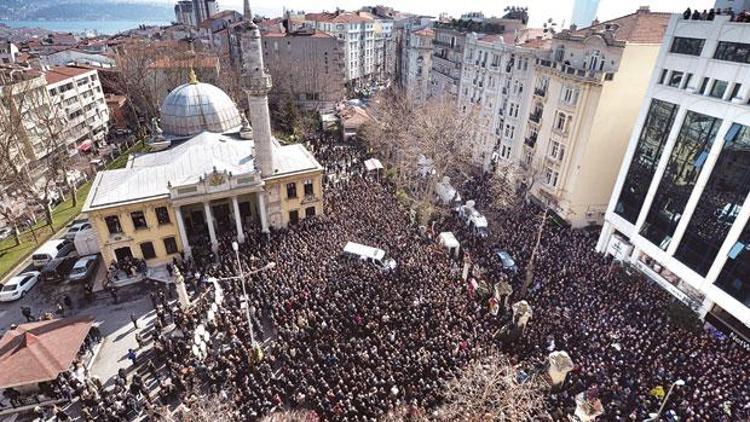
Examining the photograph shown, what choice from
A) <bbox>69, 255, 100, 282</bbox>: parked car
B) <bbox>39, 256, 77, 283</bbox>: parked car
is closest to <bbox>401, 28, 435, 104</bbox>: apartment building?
<bbox>69, 255, 100, 282</bbox>: parked car

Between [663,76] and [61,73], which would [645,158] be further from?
[61,73]

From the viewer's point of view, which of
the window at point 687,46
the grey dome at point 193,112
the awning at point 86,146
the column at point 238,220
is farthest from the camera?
the awning at point 86,146

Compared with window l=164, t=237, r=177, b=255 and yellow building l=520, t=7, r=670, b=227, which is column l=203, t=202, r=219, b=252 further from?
yellow building l=520, t=7, r=670, b=227

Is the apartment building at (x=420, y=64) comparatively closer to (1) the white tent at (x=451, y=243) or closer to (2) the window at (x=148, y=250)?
(1) the white tent at (x=451, y=243)

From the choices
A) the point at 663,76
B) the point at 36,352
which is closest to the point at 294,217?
the point at 36,352

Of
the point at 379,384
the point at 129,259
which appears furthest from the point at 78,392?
the point at 379,384

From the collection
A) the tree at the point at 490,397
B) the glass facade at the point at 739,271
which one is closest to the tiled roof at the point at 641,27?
the glass facade at the point at 739,271
